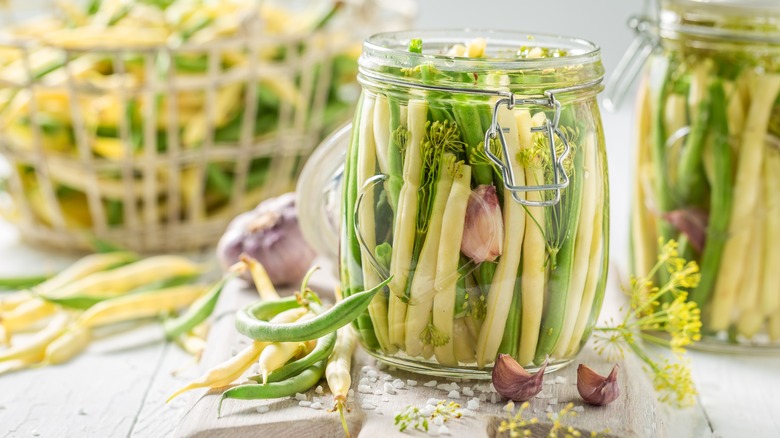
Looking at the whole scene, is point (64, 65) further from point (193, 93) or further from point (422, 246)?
point (422, 246)

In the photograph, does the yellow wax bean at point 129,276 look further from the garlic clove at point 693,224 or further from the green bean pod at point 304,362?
the garlic clove at point 693,224

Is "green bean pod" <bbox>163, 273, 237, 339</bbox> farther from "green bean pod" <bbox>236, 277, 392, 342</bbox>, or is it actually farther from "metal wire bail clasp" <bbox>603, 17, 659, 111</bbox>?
"metal wire bail clasp" <bbox>603, 17, 659, 111</bbox>

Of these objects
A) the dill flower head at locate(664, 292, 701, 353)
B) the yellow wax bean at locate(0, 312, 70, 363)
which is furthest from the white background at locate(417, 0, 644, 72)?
the dill flower head at locate(664, 292, 701, 353)

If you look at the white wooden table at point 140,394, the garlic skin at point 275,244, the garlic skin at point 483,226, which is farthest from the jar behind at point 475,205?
the garlic skin at point 275,244

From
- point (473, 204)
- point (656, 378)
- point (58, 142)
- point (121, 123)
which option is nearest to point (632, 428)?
point (656, 378)

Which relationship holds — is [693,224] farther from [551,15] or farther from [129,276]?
[551,15]

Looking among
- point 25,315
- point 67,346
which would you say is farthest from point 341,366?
point 25,315

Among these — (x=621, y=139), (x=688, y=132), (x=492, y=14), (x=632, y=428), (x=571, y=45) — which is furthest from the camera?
(x=492, y=14)
